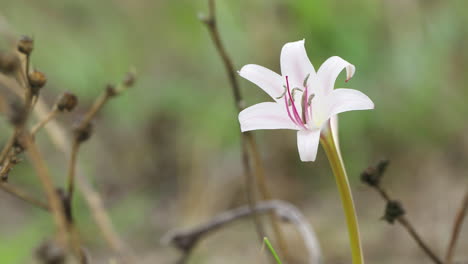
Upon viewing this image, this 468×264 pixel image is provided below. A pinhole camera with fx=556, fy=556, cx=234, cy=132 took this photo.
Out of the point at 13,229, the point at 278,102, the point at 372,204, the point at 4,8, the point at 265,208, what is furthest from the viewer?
the point at 4,8

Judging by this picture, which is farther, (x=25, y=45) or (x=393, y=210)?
(x=393, y=210)

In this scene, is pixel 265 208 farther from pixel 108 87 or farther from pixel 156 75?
pixel 156 75

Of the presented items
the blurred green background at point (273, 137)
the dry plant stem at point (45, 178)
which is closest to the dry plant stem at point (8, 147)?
the dry plant stem at point (45, 178)

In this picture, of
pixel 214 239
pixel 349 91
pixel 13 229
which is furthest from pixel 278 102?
pixel 13 229

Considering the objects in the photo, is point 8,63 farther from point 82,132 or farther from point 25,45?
point 82,132

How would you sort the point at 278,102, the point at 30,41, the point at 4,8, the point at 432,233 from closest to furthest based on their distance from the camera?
the point at 30,41 → the point at 278,102 → the point at 432,233 → the point at 4,8

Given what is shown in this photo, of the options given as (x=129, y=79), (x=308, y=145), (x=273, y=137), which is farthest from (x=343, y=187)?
(x=273, y=137)

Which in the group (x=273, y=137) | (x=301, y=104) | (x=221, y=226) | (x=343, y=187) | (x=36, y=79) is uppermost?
(x=36, y=79)
